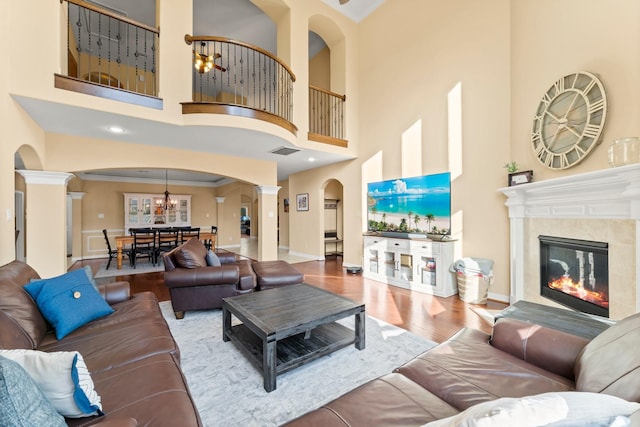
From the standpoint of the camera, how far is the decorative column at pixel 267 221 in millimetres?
6133

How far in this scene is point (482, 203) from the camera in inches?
161

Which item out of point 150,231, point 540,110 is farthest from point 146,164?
point 540,110

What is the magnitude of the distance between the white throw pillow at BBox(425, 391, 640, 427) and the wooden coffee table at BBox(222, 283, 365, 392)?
1568mm

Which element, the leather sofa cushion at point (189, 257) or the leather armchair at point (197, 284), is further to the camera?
the leather sofa cushion at point (189, 257)

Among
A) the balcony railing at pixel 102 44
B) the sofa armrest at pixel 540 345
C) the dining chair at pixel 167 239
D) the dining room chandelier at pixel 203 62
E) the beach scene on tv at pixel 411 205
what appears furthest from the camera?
the dining chair at pixel 167 239

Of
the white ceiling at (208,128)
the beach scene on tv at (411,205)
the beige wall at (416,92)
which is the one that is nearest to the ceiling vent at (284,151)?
the white ceiling at (208,128)

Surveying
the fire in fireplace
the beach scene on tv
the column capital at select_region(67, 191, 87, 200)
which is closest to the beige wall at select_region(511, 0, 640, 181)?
the fire in fireplace

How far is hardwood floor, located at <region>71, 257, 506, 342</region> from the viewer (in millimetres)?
3068

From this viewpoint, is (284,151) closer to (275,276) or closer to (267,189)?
(267,189)

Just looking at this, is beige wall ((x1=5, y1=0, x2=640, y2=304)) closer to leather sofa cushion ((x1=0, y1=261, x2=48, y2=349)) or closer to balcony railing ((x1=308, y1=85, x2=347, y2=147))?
balcony railing ((x1=308, y1=85, x2=347, y2=147))

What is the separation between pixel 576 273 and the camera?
9.35 feet

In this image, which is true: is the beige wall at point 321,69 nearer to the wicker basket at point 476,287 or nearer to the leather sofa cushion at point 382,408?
the wicker basket at point 476,287

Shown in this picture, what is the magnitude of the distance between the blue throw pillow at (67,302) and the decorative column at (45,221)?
2.60m

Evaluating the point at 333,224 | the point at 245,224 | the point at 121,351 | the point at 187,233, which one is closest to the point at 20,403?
the point at 121,351
